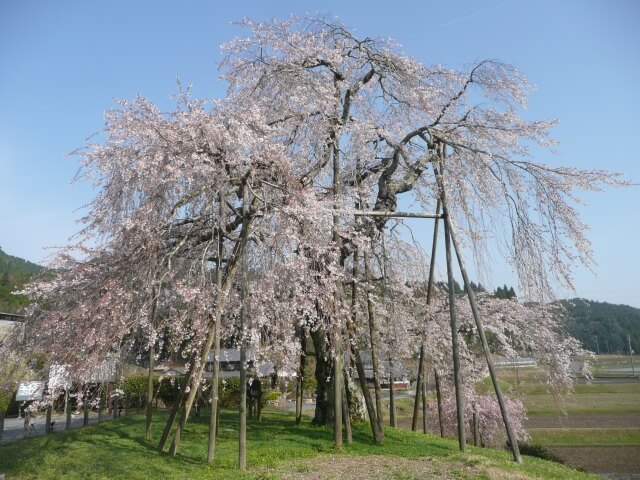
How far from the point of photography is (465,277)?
33.9 ft

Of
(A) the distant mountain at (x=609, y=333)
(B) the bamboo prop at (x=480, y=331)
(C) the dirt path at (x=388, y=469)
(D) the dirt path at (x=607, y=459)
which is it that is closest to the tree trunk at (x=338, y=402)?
(C) the dirt path at (x=388, y=469)

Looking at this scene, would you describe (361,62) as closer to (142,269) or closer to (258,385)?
(142,269)

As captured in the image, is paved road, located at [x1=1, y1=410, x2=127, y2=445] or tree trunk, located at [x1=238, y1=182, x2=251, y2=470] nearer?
tree trunk, located at [x1=238, y1=182, x2=251, y2=470]

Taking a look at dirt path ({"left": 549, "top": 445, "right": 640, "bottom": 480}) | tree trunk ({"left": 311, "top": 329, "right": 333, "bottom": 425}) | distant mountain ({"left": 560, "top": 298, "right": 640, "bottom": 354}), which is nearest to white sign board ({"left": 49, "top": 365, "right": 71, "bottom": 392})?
tree trunk ({"left": 311, "top": 329, "right": 333, "bottom": 425})

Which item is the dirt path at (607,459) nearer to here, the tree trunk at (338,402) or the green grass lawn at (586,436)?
the green grass lawn at (586,436)

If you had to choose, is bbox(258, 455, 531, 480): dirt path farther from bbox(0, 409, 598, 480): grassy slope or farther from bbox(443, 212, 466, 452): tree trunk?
bbox(443, 212, 466, 452): tree trunk

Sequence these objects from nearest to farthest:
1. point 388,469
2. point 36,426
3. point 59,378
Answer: point 59,378
point 388,469
point 36,426

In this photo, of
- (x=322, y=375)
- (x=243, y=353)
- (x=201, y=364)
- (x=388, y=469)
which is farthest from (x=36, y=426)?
(x=388, y=469)

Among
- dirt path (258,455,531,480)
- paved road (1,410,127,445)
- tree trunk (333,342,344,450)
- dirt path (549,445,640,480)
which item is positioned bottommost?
dirt path (549,445,640,480)

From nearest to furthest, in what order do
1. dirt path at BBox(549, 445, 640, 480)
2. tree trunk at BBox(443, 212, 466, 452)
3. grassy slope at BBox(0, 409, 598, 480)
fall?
grassy slope at BBox(0, 409, 598, 480) < tree trunk at BBox(443, 212, 466, 452) < dirt path at BBox(549, 445, 640, 480)

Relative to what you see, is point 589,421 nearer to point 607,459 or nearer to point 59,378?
point 607,459

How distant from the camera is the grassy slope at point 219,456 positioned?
774 centimetres

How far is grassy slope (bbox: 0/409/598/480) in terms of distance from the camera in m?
7.74

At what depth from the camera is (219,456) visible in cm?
890
